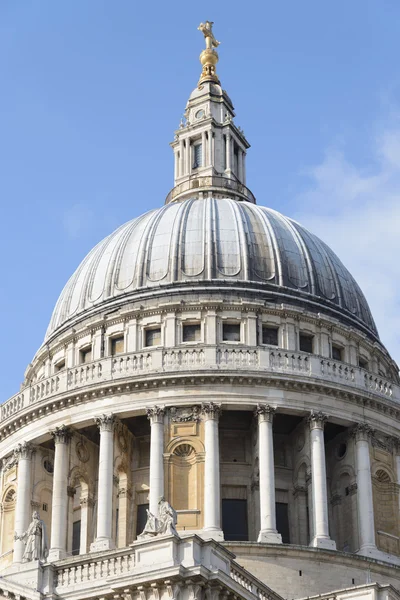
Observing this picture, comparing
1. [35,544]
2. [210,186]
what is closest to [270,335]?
[210,186]

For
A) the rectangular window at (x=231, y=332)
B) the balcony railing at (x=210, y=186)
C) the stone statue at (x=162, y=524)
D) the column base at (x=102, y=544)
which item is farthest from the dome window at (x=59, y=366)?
the stone statue at (x=162, y=524)

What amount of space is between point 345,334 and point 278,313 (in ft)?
11.4

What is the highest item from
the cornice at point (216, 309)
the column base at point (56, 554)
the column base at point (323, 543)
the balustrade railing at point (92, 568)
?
the cornice at point (216, 309)

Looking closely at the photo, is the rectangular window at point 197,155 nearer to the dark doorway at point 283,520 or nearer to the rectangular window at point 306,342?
the rectangular window at point 306,342

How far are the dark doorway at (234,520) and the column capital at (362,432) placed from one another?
5.13m

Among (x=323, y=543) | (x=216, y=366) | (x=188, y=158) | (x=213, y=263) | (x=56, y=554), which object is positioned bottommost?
(x=323, y=543)

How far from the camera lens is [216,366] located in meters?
53.1

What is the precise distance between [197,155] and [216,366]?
15736 mm

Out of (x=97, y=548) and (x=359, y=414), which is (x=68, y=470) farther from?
(x=359, y=414)

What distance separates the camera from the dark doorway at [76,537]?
53438 mm

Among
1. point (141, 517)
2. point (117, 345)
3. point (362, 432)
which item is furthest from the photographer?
point (117, 345)

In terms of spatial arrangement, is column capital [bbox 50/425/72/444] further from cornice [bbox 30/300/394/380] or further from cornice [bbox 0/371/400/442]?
cornice [bbox 30/300/394/380]

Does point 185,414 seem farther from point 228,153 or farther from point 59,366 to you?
point 228,153

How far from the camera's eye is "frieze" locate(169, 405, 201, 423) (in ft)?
173
